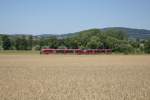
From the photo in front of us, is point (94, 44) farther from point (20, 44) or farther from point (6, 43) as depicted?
point (6, 43)

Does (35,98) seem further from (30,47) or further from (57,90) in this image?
(30,47)

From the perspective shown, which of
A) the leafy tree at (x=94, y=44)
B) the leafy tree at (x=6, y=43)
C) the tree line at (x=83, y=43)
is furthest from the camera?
the leafy tree at (x=6, y=43)

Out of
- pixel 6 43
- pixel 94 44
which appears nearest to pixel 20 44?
pixel 6 43

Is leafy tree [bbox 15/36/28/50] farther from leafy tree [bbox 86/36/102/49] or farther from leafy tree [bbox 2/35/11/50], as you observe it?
leafy tree [bbox 86/36/102/49]

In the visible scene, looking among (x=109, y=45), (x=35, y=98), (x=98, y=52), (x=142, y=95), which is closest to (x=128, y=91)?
(x=142, y=95)

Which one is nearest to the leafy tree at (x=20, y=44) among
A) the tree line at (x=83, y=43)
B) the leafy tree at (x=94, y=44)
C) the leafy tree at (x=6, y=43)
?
the tree line at (x=83, y=43)

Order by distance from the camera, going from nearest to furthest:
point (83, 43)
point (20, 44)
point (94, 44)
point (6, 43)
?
point (94, 44)
point (83, 43)
point (6, 43)
point (20, 44)

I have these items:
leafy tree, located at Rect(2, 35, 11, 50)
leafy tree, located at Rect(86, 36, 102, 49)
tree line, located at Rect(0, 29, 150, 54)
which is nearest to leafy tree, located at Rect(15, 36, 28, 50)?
tree line, located at Rect(0, 29, 150, 54)

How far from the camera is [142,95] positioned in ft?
40.8

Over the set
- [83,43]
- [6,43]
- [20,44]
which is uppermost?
[6,43]

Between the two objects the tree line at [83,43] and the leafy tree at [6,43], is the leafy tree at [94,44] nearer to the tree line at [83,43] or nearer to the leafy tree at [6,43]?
the tree line at [83,43]

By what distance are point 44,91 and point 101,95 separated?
2677 mm

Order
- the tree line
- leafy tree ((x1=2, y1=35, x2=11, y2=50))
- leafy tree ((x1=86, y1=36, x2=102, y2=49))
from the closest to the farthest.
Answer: leafy tree ((x1=86, y1=36, x2=102, y2=49)) → the tree line → leafy tree ((x1=2, y1=35, x2=11, y2=50))

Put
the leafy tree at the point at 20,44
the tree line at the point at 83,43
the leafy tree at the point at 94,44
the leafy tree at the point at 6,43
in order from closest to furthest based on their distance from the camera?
the leafy tree at the point at 94,44 < the tree line at the point at 83,43 < the leafy tree at the point at 6,43 < the leafy tree at the point at 20,44
